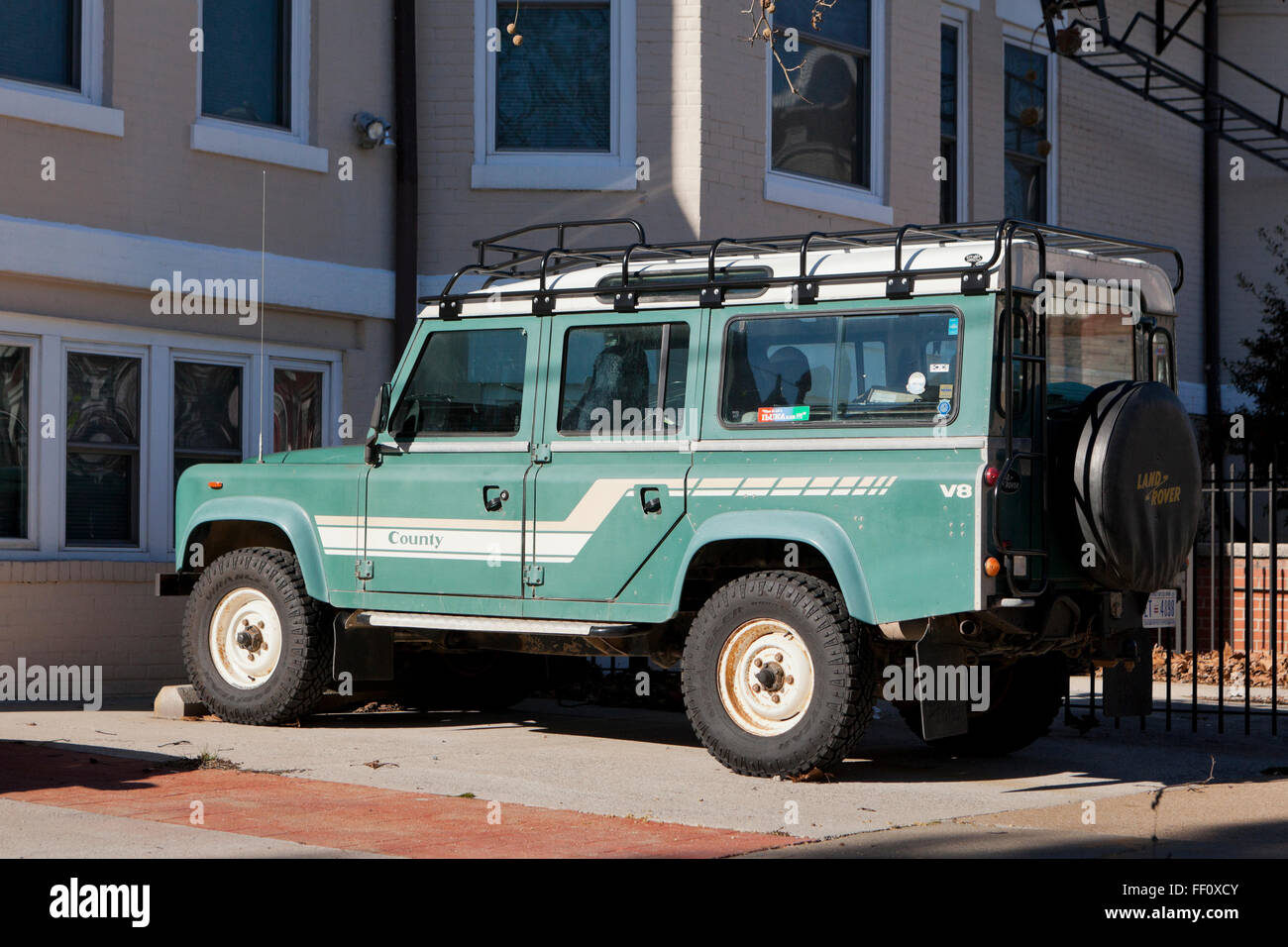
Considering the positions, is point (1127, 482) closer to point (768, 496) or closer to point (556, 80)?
point (768, 496)

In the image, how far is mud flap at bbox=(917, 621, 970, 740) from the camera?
26.3 ft

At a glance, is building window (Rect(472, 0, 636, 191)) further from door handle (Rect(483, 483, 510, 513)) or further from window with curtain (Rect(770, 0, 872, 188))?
door handle (Rect(483, 483, 510, 513))

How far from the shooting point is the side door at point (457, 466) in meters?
9.23

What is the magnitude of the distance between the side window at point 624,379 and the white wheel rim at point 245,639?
2.25 metres

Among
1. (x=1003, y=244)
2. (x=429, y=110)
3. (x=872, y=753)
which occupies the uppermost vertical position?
(x=429, y=110)

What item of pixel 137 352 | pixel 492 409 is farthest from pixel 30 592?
pixel 492 409

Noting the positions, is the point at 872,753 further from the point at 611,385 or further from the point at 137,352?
the point at 137,352

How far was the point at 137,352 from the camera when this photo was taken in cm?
1218

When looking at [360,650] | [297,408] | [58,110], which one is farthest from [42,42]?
[360,650]

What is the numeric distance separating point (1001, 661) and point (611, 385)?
8.02ft

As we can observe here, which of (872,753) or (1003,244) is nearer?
(1003,244)

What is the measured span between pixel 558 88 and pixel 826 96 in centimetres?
245

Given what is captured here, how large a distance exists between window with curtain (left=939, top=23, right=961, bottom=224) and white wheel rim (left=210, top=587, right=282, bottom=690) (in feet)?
29.9

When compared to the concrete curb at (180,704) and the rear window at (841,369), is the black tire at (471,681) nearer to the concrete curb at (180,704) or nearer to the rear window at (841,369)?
the concrete curb at (180,704)
